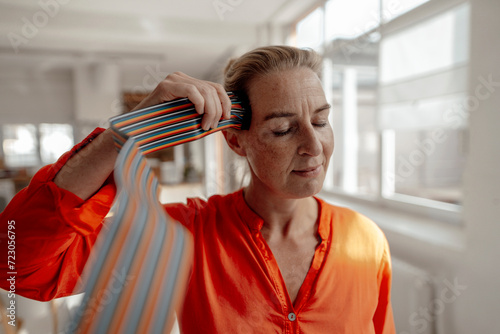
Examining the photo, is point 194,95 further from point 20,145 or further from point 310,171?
point 20,145

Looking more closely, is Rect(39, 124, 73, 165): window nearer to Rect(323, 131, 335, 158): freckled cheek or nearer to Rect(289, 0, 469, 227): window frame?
Rect(289, 0, 469, 227): window frame

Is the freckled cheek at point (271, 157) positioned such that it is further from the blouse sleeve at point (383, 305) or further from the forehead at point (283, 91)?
the blouse sleeve at point (383, 305)

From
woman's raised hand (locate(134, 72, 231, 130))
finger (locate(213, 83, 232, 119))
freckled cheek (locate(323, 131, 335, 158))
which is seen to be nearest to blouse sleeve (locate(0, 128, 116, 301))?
woman's raised hand (locate(134, 72, 231, 130))

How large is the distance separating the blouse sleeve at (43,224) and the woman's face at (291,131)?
350mm

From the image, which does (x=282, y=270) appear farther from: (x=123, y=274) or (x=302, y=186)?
(x=123, y=274)

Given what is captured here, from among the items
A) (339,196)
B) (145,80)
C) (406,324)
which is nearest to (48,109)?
(145,80)

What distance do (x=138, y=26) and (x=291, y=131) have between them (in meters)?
3.72

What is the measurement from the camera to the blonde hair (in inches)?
32.8

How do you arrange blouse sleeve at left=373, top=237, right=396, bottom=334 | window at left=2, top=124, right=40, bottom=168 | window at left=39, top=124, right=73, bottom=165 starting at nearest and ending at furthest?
blouse sleeve at left=373, top=237, right=396, bottom=334 → window at left=2, top=124, right=40, bottom=168 → window at left=39, top=124, right=73, bottom=165

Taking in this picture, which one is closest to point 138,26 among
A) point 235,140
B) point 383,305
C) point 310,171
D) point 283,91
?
point 235,140

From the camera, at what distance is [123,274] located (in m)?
0.44

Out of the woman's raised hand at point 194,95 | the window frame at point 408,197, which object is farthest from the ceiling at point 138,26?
the woman's raised hand at point 194,95

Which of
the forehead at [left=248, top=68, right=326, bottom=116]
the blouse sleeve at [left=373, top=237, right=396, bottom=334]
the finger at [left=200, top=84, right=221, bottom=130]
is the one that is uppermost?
the forehead at [left=248, top=68, right=326, bottom=116]

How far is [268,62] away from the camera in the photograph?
32.8 inches
